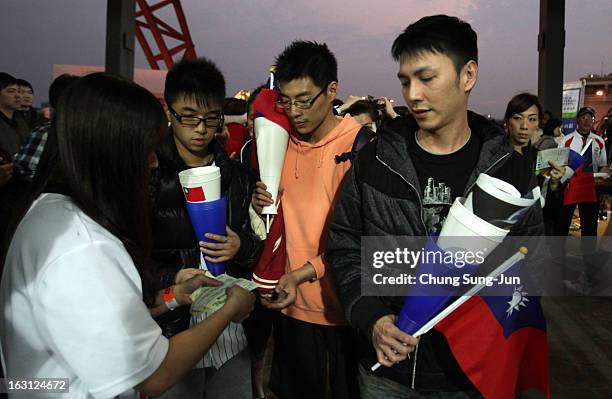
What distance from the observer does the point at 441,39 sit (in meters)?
1.78

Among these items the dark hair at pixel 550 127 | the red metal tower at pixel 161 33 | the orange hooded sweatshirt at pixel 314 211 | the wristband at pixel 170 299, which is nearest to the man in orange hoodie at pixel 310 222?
the orange hooded sweatshirt at pixel 314 211

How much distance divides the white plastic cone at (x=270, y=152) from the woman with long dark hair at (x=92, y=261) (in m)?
1.04

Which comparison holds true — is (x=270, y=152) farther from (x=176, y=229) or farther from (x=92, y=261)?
(x=92, y=261)

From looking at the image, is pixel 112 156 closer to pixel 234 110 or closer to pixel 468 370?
pixel 468 370

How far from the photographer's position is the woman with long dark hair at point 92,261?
1108 millimetres

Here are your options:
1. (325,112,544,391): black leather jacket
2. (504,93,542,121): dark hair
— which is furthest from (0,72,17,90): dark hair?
(504,93,542,121): dark hair

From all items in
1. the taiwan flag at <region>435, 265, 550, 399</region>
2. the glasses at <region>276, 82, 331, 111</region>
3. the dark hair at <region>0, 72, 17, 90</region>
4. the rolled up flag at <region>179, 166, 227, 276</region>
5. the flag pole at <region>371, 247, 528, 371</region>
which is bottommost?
the taiwan flag at <region>435, 265, 550, 399</region>

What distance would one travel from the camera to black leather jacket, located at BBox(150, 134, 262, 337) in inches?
85.5

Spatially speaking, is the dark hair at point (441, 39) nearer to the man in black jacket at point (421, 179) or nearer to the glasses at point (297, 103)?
the man in black jacket at point (421, 179)

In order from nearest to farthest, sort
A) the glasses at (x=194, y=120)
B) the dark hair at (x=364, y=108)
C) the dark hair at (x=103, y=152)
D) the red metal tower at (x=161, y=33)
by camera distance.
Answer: the dark hair at (x=103, y=152) < the glasses at (x=194, y=120) < the dark hair at (x=364, y=108) < the red metal tower at (x=161, y=33)

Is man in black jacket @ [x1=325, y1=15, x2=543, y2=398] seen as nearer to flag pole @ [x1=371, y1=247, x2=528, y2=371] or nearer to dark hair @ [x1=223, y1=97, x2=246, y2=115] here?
flag pole @ [x1=371, y1=247, x2=528, y2=371]

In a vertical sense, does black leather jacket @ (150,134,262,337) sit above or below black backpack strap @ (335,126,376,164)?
below

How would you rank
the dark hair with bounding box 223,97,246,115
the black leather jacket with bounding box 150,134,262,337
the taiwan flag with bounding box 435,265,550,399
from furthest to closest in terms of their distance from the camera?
the dark hair with bounding box 223,97,246,115, the black leather jacket with bounding box 150,134,262,337, the taiwan flag with bounding box 435,265,550,399

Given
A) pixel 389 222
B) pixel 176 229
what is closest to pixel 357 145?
pixel 389 222
